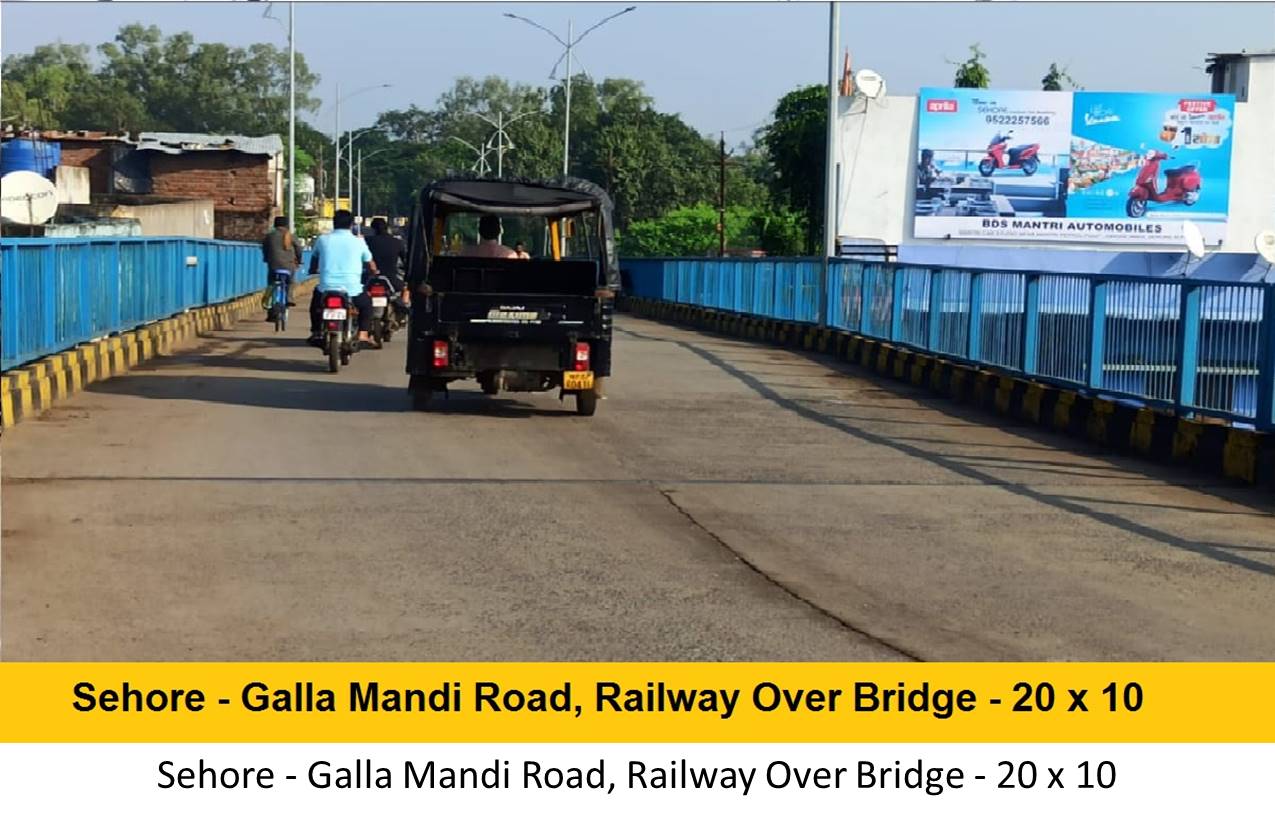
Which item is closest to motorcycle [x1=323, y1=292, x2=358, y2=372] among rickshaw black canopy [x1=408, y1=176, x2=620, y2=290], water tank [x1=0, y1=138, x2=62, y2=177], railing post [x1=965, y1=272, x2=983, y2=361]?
rickshaw black canopy [x1=408, y1=176, x2=620, y2=290]

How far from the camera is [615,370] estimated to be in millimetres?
22328

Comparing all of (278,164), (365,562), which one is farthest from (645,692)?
(278,164)

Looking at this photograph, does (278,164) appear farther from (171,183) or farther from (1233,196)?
(1233,196)

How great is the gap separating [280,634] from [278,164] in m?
70.9

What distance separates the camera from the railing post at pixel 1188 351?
47.5 ft

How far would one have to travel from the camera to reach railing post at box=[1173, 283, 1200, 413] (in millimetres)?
14469

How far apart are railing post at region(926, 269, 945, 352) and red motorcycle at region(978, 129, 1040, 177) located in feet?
122

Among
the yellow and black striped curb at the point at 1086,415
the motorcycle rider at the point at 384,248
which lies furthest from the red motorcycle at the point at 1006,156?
the motorcycle rider at the point at 384,248

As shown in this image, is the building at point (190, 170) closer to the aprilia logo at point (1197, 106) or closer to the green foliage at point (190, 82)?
the aprilia logo at point (1197, 106)

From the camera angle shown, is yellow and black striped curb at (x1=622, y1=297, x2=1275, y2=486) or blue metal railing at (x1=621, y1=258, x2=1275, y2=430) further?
blue metal railing at (x1=621, y1=258, x2=1275, y2=430)

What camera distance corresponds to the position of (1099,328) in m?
16.5

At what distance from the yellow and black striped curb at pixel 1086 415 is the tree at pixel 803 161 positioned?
3792cm

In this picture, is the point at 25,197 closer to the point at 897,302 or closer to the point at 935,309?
the point at 935,309

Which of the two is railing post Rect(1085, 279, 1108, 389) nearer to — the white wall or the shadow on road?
the shadow on road
